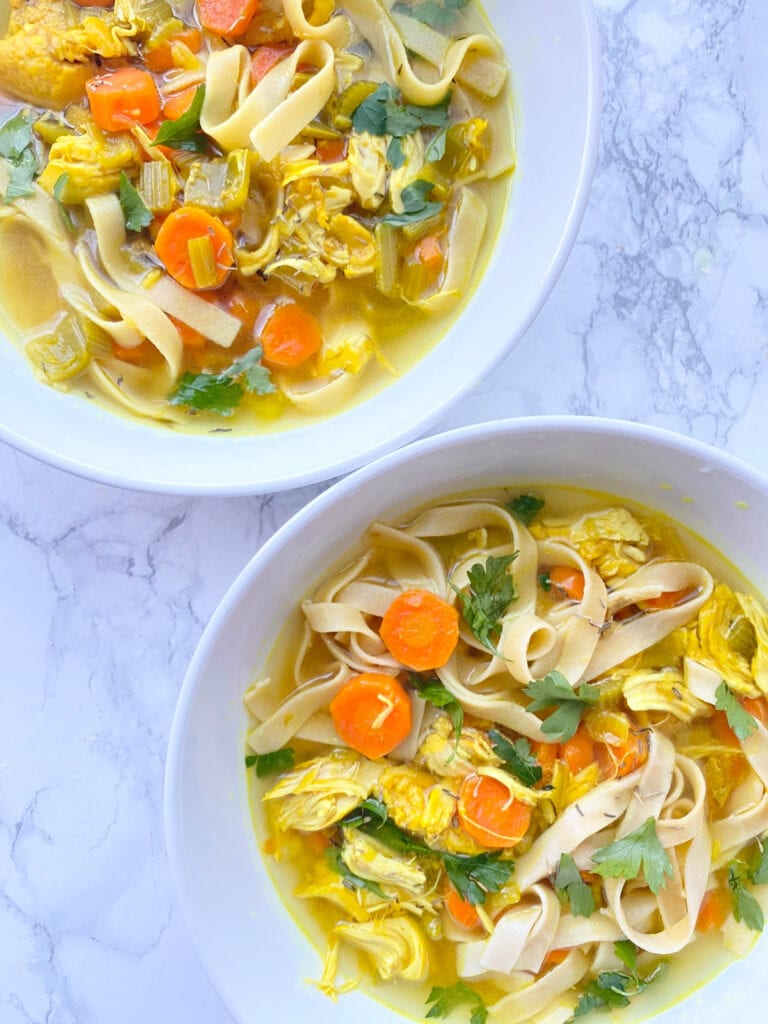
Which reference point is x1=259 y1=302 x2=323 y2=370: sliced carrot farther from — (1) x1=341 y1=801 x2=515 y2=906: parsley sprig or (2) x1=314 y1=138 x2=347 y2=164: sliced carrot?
(1) x1=341 y1=801 x2=515 y2=906: parsley sprig

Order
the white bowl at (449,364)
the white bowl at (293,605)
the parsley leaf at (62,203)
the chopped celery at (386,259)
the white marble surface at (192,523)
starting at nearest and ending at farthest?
the white bowl at (293,605)
the white bowl at (449,364)
the parsley leaf at (62,203)
the chopped celery at (386,259)
the white marble surface at (192,523)

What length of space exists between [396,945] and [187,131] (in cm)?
276

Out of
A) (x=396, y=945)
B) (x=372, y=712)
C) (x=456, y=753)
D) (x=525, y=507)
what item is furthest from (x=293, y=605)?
(x=396, y=945)

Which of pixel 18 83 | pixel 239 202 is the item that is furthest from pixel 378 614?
pixel 18 83

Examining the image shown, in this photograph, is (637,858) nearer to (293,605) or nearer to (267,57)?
(293,605)

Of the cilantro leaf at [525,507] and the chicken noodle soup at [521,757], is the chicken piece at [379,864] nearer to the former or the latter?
the chicken noodle soup at [521,757]

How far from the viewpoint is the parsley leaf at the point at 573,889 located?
10.8ft

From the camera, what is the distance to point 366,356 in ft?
11.5

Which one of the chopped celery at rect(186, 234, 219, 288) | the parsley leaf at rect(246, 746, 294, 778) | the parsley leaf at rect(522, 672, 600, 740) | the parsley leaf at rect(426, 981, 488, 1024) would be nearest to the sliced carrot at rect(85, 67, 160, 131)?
the chopped celery at rect(186, 234, 219, 288)

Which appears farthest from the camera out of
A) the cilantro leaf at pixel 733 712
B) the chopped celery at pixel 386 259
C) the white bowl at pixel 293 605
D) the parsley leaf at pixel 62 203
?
the chopped celery at pixel 386 259

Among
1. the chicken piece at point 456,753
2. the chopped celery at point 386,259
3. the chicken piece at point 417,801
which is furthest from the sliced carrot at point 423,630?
the chopped celery at point 386,259

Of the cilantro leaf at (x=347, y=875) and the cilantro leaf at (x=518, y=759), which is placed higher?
the cilantro leaf at (x=518, y=759)

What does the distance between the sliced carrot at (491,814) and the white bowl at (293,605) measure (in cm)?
71

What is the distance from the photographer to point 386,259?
3.47 m
